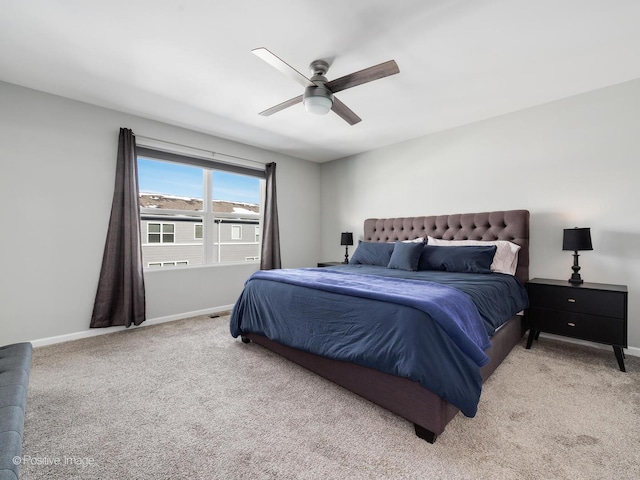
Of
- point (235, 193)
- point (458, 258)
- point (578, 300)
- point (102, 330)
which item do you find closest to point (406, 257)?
point (458, 258)

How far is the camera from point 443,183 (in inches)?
153

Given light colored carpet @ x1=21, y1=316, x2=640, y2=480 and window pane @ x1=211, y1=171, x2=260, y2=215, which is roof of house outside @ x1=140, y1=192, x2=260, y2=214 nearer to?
window pane @ x1=211, y1=171, x2=260, y2=215

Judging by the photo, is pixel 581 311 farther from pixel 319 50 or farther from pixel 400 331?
pixel 319 50

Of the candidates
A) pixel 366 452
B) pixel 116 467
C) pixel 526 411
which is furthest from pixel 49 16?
pixel 526 411

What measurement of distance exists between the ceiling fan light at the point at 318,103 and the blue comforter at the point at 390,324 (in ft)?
4.61

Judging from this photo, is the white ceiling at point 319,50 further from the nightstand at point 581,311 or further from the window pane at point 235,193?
the nightstand at point 581,311

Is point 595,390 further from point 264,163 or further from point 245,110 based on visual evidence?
point 264,163

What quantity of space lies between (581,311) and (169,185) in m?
4.86

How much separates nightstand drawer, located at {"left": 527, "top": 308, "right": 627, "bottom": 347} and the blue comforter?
10.0 inches

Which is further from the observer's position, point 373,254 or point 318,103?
point 373,254

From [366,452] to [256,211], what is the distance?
13.1 feet

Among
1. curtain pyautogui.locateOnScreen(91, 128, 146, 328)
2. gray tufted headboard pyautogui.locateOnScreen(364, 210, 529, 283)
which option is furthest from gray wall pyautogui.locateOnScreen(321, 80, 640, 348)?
curtain pyautogui.locateOnScreen(91, 128, 146, 328)

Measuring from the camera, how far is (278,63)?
196 centimetres

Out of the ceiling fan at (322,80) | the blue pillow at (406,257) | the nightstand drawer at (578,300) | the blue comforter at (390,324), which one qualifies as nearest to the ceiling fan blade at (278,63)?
the ceiling fan at (322,80)
